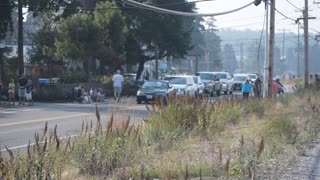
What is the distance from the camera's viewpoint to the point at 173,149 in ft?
36.3

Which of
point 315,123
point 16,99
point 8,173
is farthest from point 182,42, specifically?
point 8,173

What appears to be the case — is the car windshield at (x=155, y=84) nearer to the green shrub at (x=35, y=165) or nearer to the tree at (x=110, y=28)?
the tree at (x=110, y=28)

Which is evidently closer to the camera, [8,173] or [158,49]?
[8,173]

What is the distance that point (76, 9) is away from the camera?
49.3m

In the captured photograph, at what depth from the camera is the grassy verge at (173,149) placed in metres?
7.50

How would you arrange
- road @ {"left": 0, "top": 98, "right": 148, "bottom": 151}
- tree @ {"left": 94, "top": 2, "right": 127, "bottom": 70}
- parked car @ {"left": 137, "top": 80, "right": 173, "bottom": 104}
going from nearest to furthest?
road @ {"left": 0, "top": 98, "right": 148, "bottom": 151} → parked car @ {"left": 137, "top": 80, "right": 173, "bottom": 104} → tree @ {"left": 94, "top": 2, "right": 127, "bottom": 70}

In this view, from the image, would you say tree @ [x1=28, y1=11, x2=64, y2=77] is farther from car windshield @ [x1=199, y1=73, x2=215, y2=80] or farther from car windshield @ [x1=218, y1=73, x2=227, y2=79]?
car windshield @ [x1=218, y1=73, x2=227, y2=79]

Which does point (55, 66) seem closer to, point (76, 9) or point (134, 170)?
point (76, 9)

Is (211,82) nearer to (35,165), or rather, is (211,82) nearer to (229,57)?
(35,165)

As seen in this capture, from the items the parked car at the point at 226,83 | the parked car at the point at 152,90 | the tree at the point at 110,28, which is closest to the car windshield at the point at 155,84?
the parked car at the point at 152,90

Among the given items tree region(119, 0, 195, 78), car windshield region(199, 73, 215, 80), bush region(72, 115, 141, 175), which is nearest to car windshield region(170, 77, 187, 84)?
car windshield region(199, 73, 215, 80)

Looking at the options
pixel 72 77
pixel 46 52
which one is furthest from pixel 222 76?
pixel 46 52

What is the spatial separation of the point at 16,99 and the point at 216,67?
93275mm

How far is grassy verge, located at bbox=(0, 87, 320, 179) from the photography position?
750 centimetres
